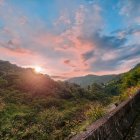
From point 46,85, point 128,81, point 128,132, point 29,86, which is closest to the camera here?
point 128,132

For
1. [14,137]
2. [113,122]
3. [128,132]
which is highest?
[113,122]

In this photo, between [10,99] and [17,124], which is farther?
[10,99]

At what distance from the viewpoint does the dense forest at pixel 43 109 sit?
21.5 m

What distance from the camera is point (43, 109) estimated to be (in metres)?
45.8

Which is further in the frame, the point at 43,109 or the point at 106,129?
the point at 43,109

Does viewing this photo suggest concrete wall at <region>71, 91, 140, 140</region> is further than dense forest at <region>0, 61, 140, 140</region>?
No

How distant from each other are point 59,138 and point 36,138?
2.31m

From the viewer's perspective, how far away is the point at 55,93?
6681cm

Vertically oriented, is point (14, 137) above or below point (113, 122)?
below

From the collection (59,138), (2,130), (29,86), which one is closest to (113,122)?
(59,138)

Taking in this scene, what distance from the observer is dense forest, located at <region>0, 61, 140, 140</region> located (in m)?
21.5

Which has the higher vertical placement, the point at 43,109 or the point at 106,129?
the point at 106,129

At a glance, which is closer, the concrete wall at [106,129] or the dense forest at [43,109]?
the concrete wall at [106,129]

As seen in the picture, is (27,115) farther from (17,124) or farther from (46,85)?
(46,85)
